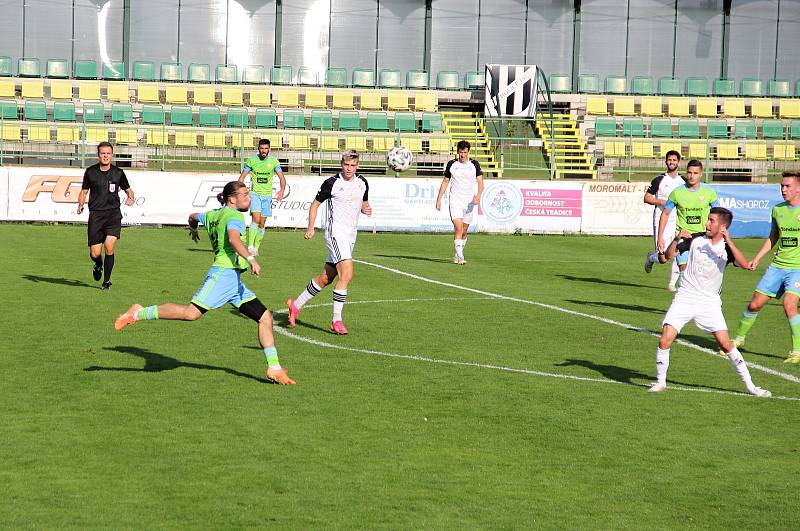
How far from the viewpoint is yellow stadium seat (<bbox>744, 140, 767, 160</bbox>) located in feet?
147

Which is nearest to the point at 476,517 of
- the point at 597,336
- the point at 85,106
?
the point at 597,336

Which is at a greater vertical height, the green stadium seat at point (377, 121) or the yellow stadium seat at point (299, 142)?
the green stadium seat at point (377, 121)

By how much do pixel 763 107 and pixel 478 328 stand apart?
133 feet

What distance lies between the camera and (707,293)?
35.6ft

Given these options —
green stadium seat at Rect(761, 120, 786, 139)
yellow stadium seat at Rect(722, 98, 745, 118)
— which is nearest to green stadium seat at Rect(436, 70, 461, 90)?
yellow stadium seat at Rect(722, 98, 745, 118)

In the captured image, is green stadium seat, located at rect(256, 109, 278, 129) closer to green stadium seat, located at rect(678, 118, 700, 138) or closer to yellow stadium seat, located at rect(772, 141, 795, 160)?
green stadium seat, located at rect(678, 118, 700, 138)

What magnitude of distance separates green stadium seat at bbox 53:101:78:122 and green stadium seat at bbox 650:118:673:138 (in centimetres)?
2315

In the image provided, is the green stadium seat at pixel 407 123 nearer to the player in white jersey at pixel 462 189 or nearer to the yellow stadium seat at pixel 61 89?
the yellow stadium seat at pixel 61 89

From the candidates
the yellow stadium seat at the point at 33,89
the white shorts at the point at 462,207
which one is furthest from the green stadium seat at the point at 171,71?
the white shorts at the point at 462,207

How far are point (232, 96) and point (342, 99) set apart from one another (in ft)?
15.4

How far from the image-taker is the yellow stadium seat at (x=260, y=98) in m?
47.4

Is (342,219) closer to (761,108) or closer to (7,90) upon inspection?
(7,90)

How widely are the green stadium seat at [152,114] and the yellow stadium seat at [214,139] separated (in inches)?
124

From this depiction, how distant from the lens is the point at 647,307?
17562 mm
